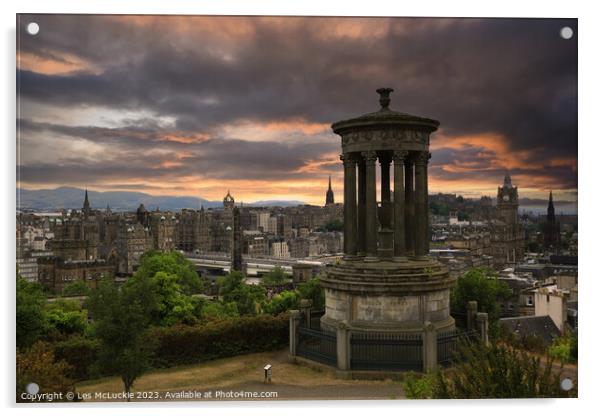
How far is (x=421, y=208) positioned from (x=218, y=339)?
903cm

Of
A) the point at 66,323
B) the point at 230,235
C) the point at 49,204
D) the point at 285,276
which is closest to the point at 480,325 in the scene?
the point at 49,204

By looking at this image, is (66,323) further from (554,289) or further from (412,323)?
(554,289)

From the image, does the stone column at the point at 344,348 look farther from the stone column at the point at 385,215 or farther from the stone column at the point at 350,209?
the stone column at the point at 350,209

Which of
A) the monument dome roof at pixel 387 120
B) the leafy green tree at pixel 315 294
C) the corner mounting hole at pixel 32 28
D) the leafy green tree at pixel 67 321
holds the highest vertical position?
the corner mounting hole at pixel 32 28

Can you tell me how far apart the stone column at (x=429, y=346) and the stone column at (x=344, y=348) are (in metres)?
2.30

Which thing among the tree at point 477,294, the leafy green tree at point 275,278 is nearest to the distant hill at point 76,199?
the tree at point 477,294

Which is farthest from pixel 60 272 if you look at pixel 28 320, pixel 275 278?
pixel 275 278

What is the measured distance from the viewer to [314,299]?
102 ft

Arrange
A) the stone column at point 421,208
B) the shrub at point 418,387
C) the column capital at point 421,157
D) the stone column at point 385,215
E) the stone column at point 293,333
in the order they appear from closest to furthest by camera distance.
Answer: the shrub at point 418,387, the stone column at point 385,215, the stone column at point 293,333, the column capital at point 421,157, the stone column at point 421,208

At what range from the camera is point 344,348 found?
17.2m

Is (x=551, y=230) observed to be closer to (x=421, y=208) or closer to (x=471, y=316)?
(x=421, y=208)

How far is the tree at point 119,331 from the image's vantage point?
14.9 meters

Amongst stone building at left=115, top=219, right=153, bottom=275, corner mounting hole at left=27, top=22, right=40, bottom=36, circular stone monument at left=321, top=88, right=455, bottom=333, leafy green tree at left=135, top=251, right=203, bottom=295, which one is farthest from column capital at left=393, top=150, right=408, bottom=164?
stone building at left=115, top=219, right=153, bottom=275

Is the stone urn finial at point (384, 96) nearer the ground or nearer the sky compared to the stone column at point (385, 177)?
nearer the sky
